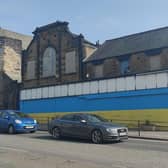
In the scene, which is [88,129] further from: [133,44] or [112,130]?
[133,44]

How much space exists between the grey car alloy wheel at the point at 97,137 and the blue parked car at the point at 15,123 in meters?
6.51

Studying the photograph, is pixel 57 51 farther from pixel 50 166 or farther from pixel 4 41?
pixel 50 166

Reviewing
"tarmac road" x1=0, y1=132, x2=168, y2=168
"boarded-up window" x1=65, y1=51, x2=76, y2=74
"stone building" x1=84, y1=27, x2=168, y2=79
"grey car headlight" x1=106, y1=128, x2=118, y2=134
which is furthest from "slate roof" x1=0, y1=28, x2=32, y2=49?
"tarmac road" x1=0, y1=132, x2=168, y2=168

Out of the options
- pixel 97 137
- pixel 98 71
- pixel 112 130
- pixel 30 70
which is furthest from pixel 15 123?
pixel 30 70

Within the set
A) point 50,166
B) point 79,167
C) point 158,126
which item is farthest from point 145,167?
point 158,126

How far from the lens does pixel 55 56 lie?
4081 cm

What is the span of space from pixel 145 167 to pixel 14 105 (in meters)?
33.8

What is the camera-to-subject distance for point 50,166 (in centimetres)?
1072

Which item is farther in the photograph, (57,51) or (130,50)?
(57,51)

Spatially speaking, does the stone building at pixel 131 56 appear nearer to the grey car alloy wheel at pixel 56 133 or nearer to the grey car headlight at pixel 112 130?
the grey car alloy wheel at pixel 56 133

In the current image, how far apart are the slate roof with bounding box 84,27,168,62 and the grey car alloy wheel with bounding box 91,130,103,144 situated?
17.6m

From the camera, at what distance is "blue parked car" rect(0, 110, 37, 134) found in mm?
22500

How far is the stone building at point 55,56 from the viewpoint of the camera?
1526 inches

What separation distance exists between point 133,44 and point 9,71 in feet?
58.1
